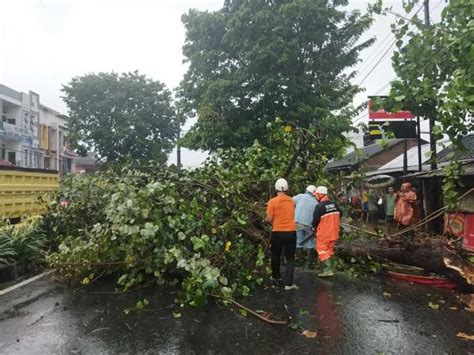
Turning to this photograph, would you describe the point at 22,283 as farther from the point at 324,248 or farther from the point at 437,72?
the point at 437,72

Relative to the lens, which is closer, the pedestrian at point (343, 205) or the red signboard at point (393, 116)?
the pedestrian at point (343, 205)

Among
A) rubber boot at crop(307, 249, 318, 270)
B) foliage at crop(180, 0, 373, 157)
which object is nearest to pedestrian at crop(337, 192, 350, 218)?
rubber boot at crop(307, 249, 318, 270)

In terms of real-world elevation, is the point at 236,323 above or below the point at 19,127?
below

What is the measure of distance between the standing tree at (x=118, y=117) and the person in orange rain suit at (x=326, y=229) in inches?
1003

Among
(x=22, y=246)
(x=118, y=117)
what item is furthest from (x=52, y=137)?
(x=22, y=246)

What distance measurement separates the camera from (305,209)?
760 cm

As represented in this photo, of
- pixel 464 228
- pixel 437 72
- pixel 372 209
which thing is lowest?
pixel 372 209

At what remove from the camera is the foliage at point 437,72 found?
20.1ft

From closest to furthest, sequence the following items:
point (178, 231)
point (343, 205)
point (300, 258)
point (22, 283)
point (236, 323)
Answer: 1. point (236, 323)
2. point (178, 231)
3. point (22, 283)
4. point (300, 258)
5. point (343, 205)

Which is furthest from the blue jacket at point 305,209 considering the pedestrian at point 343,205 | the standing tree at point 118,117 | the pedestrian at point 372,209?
the standing tree at point 118,117

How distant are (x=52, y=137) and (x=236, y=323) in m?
44.7

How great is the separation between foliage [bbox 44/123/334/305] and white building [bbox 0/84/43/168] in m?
30.0

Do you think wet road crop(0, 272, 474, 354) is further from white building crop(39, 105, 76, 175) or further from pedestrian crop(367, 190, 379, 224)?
white building crop(39, 105, 76, 175)

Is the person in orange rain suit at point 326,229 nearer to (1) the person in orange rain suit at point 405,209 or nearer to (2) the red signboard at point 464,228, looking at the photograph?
(2) the red signboard at point 464,228
